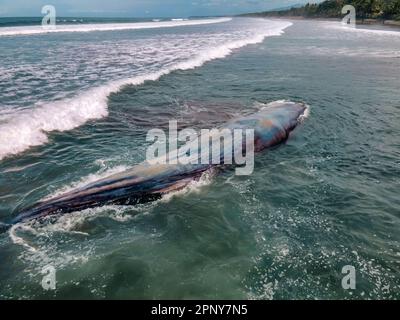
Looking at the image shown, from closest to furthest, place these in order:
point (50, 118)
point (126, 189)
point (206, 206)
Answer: point (126, 189) < point (206, 206) < point (50, 118)

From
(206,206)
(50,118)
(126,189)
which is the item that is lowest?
(206,206)

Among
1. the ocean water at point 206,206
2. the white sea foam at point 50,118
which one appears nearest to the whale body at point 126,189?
the ocean water at point 206,206

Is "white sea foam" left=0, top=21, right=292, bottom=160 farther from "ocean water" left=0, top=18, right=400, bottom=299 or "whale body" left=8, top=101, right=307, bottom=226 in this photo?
"whale body" left=8, top=101, right=307, bottom=226

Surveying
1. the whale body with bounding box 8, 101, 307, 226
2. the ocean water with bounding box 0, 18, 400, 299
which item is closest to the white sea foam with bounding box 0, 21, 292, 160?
the ocean water with bounding box 0, 18, 400, 299

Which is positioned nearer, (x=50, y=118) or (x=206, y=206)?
(x=206, y=206)

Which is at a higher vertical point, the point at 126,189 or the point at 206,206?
the point at 126,189

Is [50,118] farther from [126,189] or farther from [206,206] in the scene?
[206,206]

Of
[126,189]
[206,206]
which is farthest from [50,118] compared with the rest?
[206,206]

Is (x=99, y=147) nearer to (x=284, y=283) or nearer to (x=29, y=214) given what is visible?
(x=29, y=214)
